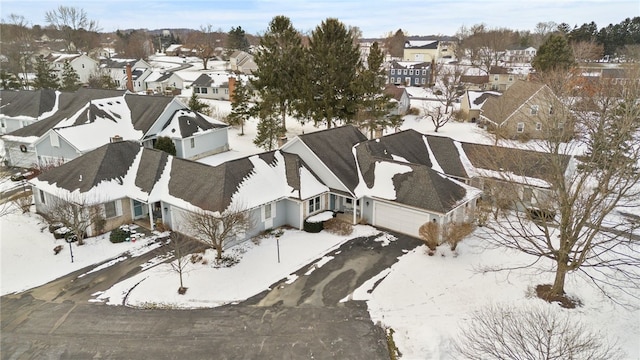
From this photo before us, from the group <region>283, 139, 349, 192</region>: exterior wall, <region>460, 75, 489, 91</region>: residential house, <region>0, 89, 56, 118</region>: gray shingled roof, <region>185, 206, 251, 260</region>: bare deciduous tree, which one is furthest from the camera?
<region>460, 75, 489, 91</region>: residential house

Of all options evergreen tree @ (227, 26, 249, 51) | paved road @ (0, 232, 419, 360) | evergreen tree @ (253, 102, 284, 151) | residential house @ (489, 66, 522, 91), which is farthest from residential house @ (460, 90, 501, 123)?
evergreen tree @ (227, 26, 249, 51)

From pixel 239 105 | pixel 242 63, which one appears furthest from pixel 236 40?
pixel 239 105

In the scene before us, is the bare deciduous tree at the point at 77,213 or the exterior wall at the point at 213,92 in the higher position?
the exterior wall at the point at 213,92

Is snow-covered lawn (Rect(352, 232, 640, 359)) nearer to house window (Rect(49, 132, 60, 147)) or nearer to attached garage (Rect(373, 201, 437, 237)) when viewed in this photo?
attached garage (Rect(373, 201, 437, 237))

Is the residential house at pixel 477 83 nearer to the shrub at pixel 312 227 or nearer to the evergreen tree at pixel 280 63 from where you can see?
the evergreen tree at pixel 280 63

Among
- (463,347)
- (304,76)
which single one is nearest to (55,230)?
(463,347)

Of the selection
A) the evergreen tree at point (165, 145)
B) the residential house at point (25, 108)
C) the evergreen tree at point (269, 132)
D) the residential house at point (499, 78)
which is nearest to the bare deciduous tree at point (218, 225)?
the evergreen tree at point (165, 145)

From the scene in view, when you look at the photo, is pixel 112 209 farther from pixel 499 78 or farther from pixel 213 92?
pixel 499 78
